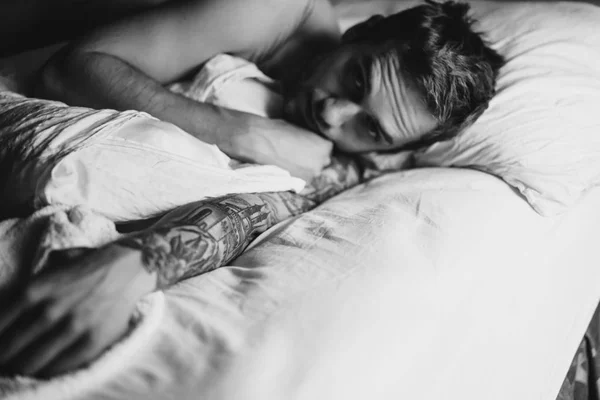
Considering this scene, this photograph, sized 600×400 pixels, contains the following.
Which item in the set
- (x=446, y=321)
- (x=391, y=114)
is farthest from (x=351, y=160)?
(x=446, y=321)

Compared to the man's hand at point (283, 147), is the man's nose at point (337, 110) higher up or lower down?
higher up

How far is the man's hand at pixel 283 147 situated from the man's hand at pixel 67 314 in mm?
417

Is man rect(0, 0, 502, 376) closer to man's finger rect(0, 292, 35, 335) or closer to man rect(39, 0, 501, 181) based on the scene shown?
man rect(39, 0, 501, 181)

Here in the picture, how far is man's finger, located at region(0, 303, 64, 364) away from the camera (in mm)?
432

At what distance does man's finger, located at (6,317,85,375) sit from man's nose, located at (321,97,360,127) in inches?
23.7

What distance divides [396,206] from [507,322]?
237mm

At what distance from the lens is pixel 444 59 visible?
0.88 meters

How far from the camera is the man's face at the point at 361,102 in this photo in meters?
0.88

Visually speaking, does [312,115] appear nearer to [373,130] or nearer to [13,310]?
[373,130]

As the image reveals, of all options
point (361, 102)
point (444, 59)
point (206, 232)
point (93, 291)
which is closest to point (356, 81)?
point (361, 102)

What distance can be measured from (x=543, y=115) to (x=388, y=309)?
0.60 metres

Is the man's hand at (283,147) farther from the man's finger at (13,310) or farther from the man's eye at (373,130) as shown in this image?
the man's finger at (13,310)

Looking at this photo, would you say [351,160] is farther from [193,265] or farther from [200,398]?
[200,398]

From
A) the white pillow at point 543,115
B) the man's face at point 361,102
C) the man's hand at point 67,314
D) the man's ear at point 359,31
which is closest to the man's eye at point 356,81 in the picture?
the man's face at point 361,102
